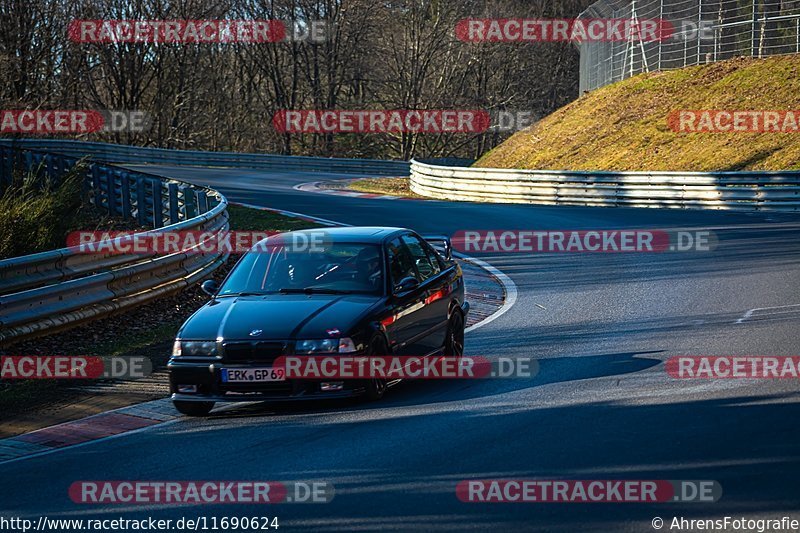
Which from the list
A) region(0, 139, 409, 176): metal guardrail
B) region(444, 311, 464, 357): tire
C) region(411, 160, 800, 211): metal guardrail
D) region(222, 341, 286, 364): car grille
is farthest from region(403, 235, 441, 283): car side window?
region(0, 139, 409, 176): metal guardrail

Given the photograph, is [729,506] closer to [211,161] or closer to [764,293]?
[764,293]

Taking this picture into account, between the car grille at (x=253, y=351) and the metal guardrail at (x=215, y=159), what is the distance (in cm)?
4102

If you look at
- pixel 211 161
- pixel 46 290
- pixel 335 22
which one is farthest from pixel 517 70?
pixel 46 290

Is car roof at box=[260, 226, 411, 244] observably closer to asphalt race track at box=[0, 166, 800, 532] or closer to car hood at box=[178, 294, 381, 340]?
→ car hood at box=[178, 294, 381, 340]

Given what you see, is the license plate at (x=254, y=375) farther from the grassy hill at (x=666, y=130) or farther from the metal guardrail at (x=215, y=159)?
the metal guardrail at (x=215, y=159)

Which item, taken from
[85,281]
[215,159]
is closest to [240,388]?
[85,281]

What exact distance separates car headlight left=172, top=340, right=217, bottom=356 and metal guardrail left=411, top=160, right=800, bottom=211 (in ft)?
68.4

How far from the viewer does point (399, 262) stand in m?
10.1

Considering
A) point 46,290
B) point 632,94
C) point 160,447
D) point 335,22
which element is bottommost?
point 160,447

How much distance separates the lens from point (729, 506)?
5.79 m

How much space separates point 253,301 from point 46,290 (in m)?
2.83

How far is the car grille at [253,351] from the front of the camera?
28.0ft

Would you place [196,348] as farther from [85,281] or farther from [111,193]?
[111,193]

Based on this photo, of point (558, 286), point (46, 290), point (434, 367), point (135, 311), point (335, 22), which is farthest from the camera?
point (335, 22)
